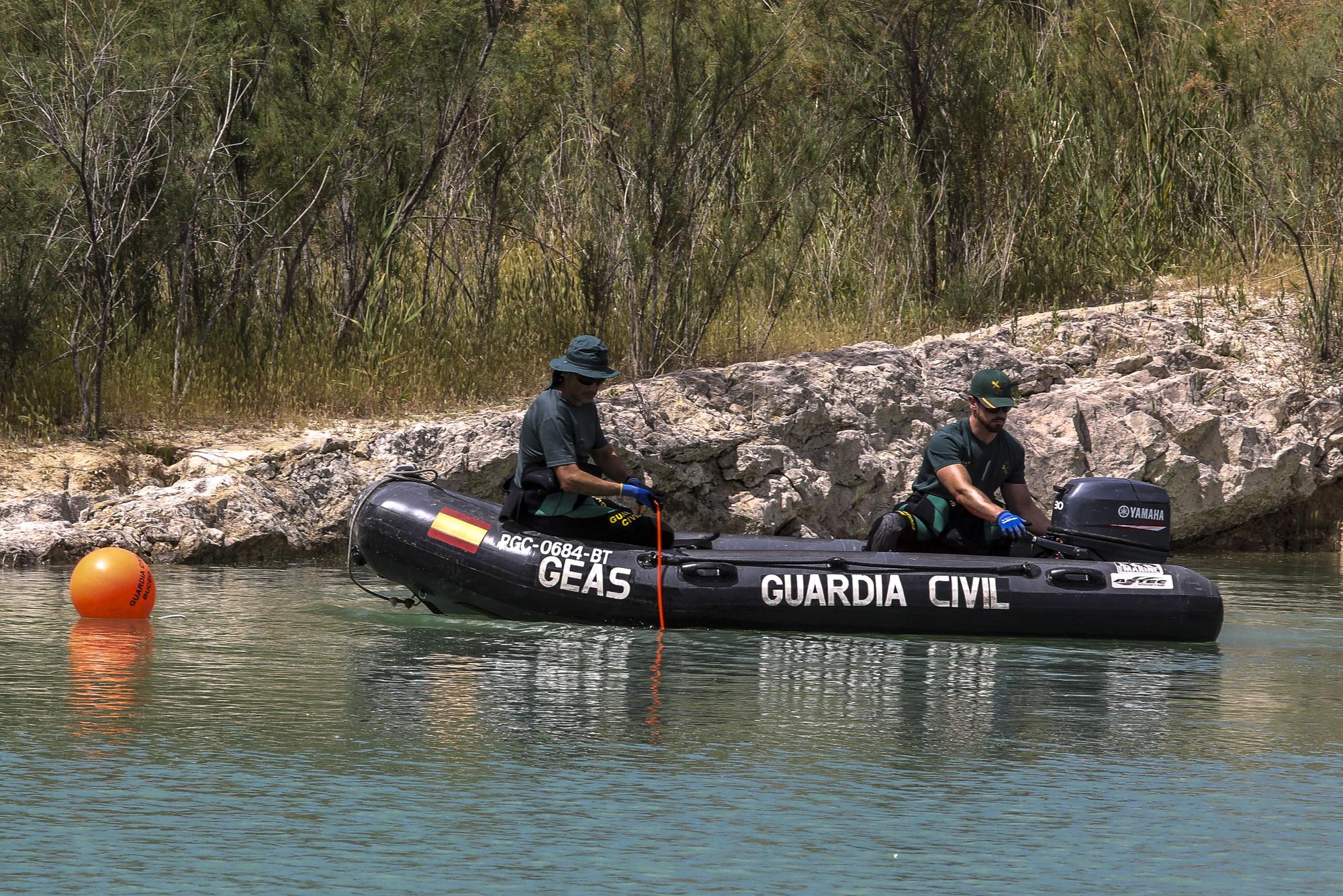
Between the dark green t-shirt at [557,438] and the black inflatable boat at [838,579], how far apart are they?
0.24m

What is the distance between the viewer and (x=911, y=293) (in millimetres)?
16359

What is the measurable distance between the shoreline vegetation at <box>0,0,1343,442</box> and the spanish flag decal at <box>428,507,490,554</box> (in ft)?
13.1

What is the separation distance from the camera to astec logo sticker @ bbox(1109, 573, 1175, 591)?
927 centimetres

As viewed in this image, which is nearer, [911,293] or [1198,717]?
[1198,717]

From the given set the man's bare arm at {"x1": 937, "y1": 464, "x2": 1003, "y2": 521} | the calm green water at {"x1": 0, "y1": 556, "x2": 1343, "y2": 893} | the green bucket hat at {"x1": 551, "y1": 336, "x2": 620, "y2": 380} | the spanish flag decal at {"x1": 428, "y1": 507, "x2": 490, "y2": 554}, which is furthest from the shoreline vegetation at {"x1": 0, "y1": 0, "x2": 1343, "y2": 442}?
the man's bare arm at {"x1": 937, "y1": 464, "x2": 1003, "y2": 521}

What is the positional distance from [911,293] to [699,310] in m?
2.55

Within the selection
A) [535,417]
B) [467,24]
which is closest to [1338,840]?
[535,417]

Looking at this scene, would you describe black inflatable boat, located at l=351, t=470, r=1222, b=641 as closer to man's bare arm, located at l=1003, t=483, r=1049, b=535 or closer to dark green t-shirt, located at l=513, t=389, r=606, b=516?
man's bare arm, located at l=1003, t=483, r=1049, b=535

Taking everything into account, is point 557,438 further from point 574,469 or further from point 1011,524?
point 1011,524

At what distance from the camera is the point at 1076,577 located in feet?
30.3

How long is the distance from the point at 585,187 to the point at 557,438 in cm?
670

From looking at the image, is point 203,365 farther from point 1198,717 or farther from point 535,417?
point 1198,717

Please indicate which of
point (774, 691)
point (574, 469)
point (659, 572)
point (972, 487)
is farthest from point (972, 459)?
point (774, 691)

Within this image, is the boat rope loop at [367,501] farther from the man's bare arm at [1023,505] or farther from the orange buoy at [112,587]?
the man's bare arm at [1023,505]
